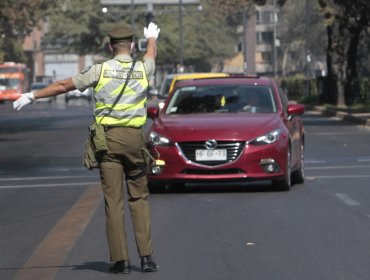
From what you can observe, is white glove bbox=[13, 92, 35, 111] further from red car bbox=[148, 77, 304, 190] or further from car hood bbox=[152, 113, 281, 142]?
car hood bbox=[152, 113, 281, 142]

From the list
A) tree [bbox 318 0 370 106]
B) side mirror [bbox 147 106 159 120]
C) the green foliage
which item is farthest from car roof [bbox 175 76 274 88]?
the green foliage

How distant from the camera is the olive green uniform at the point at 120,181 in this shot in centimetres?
880

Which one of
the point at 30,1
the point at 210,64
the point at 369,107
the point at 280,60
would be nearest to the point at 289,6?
the point at 210,64

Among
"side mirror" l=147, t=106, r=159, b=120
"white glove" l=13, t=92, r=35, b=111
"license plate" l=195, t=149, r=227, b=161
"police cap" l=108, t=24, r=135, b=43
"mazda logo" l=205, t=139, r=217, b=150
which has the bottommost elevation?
"license plate" l=195, t=149, r=227, b=161

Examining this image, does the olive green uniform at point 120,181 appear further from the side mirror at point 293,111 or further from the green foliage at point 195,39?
the green foliage at point 195,39

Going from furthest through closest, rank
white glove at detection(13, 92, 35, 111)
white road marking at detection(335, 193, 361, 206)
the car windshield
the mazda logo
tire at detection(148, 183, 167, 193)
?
the car windshield, tire at detection(148, 183, 167, 193), the mazda logo, white road marking at detection(335, 193, 361, 206), white glove at detection(13, 92, 35, 111)

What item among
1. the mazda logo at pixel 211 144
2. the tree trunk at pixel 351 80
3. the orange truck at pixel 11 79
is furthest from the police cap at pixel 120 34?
the orange truck at pixel 11 79

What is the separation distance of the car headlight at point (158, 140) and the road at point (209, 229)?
696mm

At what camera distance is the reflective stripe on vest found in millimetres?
8805

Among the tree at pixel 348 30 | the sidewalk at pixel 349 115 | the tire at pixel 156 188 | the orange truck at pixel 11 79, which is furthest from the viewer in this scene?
the orange truck at pixel 11 79

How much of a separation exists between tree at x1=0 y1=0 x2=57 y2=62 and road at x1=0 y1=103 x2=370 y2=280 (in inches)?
916

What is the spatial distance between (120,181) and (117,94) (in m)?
0.68

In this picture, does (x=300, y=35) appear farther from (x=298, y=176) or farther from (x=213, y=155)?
(x=213, y=155)

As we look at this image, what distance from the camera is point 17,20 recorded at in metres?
57.2
